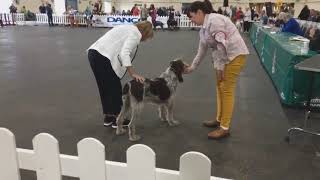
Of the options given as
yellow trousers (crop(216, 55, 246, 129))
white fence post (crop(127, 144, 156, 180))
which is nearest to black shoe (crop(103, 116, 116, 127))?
yellow trousers (crop(216, 55, 246, 129))

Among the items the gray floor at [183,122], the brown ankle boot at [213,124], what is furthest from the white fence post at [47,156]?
the brown ankle boot at [213,124]

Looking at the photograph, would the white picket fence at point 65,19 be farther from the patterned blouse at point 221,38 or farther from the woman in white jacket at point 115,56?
the patterned blouse at point 221,38

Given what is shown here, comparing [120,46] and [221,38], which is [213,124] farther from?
[120,46]

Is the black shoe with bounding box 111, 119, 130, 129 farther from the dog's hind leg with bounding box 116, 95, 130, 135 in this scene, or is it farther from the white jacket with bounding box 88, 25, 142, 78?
the white jacket with bounding box 88, 25, 142, 78

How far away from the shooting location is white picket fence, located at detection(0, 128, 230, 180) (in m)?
1.61

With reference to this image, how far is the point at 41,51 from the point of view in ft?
38.0

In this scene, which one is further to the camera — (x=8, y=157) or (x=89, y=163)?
(x=8, y=157)

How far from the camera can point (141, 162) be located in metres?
1.68

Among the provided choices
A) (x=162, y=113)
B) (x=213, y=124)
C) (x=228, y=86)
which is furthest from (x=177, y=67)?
(x=213, y=124)

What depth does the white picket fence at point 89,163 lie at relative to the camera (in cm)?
161

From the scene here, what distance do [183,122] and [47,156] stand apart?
295cm

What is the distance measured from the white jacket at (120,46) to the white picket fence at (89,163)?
1.93 m

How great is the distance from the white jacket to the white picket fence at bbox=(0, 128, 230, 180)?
6.32 ft

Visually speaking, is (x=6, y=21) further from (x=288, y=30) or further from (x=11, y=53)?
(x=288, y=30)
